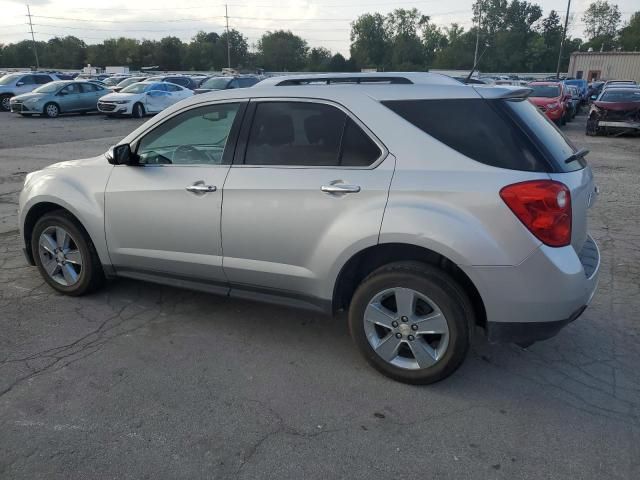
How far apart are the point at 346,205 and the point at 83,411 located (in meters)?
A: 1.92

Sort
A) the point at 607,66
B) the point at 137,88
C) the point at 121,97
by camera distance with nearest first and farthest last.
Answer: the point at 121,97
the point at 137,88
the point at 607,66

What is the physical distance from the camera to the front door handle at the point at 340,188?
127 inches

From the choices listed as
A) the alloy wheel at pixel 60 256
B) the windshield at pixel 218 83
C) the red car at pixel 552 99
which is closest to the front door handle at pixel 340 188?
the alloy wheel at pixel 60 256

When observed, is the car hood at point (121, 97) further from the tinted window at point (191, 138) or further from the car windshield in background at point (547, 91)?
the tinted window at point (191, 138)

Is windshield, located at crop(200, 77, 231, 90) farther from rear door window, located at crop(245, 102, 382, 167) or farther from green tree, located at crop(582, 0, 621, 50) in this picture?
green tree, located at crop(582, 0, 621, 50)

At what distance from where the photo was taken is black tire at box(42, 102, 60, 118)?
23.3 metres

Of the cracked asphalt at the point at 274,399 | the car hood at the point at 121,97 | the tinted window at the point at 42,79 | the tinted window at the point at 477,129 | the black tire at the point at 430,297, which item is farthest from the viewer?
the tinted window at the point at 42,79

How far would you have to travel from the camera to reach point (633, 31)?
105 metres

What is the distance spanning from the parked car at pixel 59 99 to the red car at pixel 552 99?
18.9m

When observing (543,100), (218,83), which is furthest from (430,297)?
(218,83)

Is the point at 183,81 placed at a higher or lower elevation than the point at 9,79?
lower

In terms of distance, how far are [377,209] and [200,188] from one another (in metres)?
1.31

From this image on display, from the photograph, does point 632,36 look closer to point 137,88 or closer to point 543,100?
point 543,100

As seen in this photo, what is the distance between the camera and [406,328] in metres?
3.25
